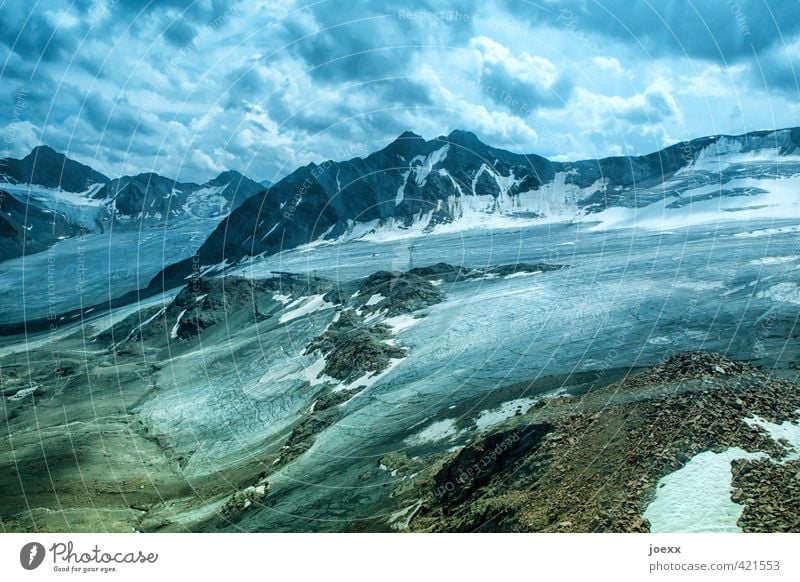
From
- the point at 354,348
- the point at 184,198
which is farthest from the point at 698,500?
the point at 184,198

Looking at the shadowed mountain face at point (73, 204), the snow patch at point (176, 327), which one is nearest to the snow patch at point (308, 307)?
the snow patch at point (176, 327)

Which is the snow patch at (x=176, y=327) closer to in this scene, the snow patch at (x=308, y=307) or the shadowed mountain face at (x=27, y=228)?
the snow patch at (x=308, y=307)

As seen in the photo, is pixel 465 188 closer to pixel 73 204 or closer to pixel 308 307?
pixel 308 307

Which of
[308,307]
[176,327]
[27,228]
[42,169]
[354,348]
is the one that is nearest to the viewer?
[354,348]

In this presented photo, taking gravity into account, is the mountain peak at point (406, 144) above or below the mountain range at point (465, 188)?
above

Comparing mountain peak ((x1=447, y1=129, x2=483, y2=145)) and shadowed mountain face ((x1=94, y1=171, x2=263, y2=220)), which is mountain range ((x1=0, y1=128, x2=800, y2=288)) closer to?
mountain peak ((x1=447, y1=129, x2=483, y2=145))

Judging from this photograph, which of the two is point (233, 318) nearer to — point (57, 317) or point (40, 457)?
point (40, 457)

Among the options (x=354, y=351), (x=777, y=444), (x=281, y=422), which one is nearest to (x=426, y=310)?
(x=354, y=351)

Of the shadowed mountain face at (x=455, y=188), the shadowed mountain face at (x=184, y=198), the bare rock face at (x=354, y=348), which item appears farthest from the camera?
the shadowed mountain face at (x=184, y=198)
